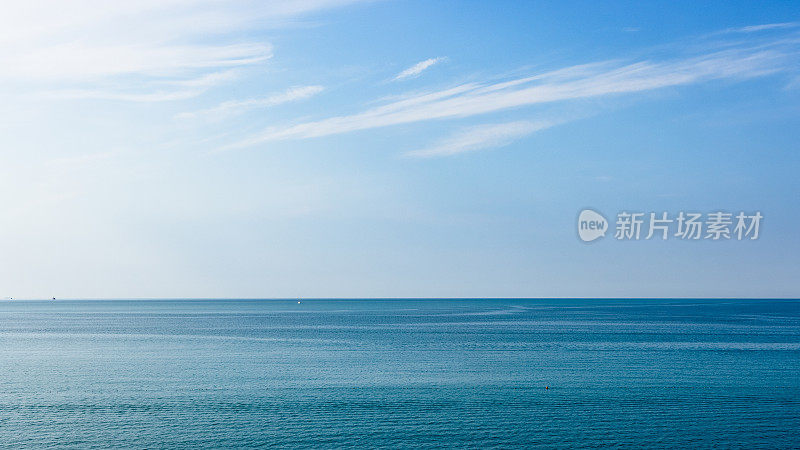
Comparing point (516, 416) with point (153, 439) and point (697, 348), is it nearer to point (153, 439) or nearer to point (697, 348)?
point (153, 439)

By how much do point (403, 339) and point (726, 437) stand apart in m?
83.7

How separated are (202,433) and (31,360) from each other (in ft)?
183

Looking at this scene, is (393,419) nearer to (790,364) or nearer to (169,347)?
(790,364)

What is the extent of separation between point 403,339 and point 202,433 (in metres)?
81.1

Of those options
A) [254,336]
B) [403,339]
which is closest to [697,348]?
[403,339]

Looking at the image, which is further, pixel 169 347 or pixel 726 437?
pixel 169 347

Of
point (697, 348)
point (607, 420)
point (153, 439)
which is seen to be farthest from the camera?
point (697, 348)

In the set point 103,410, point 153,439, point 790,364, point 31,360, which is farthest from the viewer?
point 31,360

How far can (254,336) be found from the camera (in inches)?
5443

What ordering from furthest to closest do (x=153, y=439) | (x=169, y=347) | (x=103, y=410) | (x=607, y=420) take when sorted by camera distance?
(x=169, y=347)
(x=103, y=410)
(x=607, y=420)
(x=153, y=439)

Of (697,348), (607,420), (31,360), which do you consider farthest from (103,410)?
(697,348)

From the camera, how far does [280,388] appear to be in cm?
6656

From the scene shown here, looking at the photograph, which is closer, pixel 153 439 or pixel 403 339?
pixel 153 439

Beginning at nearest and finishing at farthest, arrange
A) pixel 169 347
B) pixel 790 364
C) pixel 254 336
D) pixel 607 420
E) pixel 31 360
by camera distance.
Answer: pixel 607 420, pixel 790 364, pixel 31 360, pixel 169 347, pixel 254 336
